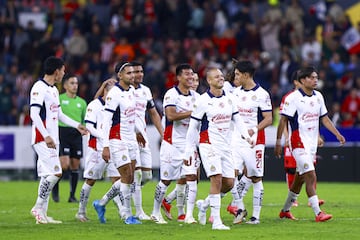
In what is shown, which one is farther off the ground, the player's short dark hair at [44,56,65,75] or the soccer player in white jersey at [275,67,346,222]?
the player's short dark hair at [44,56,65,75]

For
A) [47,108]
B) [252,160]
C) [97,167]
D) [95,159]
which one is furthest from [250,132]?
[47,108]

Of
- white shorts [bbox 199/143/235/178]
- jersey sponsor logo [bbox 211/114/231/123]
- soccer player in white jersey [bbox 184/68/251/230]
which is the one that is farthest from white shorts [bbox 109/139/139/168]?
jersey sponsor logo [bbox 211/114/231/123]

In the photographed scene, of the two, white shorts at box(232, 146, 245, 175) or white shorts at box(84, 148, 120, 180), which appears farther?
white shorts at box(84, 148, 120, 180)

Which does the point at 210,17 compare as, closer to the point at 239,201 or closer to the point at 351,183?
the point at 351,183

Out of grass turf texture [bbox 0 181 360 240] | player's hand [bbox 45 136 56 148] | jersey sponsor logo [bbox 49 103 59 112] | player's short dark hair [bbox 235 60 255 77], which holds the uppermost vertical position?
player's short dark hair [bbox 235 60 255 77]

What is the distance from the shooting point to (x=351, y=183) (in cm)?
3028

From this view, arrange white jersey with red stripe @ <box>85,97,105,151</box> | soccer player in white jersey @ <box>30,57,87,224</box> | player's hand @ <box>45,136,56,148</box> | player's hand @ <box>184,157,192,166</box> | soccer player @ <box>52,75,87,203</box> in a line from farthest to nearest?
soccer player @ <box>52,75,87,203</box>
white jersey with red stripe @ <box>85,97,105,151</box>
soccer player in white jersey @ <box>30,57,87,224</box>
player's hand @ <box>45,136,56,148</box>
player's hand @ <box>184,157,192,166</box>

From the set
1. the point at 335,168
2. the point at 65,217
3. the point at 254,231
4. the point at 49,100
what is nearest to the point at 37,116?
the point at 49,100

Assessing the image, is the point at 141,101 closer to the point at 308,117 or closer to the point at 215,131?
the point at 215,131

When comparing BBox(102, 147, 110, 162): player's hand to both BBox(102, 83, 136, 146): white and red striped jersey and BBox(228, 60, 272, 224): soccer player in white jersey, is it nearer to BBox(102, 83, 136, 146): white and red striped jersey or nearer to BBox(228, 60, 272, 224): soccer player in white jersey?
BBox(102, 83, 136, 146): white and red striped jersey

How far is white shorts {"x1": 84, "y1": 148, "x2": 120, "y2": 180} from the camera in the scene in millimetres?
19266

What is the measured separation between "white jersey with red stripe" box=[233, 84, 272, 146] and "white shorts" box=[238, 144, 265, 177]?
0.21m

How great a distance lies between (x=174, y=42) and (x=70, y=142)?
13650 millimetres

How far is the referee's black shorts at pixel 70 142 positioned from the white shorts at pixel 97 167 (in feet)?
13.0
